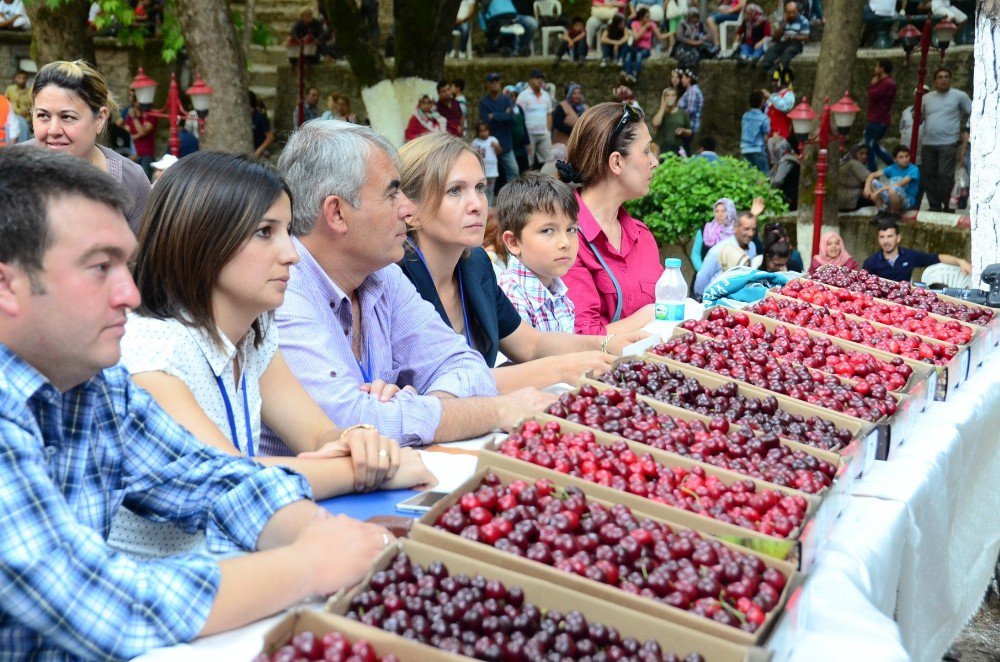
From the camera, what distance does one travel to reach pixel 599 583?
1829 mm

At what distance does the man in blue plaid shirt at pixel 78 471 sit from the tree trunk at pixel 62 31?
38.8 ft

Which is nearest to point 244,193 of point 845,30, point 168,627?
point 168,627

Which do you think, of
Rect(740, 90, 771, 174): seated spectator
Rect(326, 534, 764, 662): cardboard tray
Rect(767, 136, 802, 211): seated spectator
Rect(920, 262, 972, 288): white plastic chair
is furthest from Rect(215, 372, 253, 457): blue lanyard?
Rect(740, 90, 771, 174): seated spectator

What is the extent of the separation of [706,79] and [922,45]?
3.76 m

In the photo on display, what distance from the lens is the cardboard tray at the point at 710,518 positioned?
203 centimetres

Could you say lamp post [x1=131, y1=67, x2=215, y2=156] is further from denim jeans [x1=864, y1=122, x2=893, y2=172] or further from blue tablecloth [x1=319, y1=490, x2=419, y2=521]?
denim jeans [x1=864, y1=122, x2=893, y2=172]

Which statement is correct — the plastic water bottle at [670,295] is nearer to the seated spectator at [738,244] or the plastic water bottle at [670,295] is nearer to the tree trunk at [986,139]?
the tree trunk at [986,139]

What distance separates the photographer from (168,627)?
175 centimetres

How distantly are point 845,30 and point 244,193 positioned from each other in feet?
43.4

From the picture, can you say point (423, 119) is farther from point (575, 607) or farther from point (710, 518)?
point (575, 607)

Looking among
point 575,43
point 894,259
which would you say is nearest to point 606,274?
point 894,259

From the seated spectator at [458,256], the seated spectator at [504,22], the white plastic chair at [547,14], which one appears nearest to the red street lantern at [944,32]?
the white plastic chair at [547,14]

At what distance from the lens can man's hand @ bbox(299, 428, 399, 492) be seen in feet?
8.21

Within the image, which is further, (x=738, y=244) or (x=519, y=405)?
(x=738, y=244)
